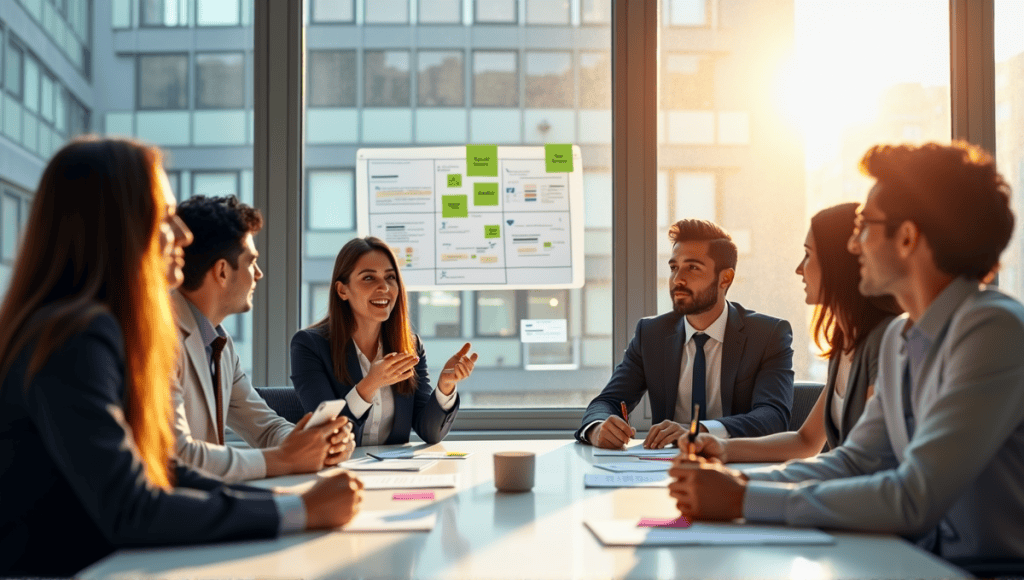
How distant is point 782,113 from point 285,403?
97.2 inches

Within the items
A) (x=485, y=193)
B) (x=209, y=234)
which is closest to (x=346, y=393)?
(x=209, y=234)

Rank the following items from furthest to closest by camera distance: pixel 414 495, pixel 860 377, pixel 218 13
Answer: pixel 218 13
pixel 860 377
pixel 414 495

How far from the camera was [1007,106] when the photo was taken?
3.66 meters

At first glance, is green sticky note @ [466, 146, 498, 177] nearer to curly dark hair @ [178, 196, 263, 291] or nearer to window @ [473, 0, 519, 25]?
window @ [473, 0, 519, 25]

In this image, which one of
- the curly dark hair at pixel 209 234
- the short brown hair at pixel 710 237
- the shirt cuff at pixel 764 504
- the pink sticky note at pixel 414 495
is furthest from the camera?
the short brown hair at pixel 710 237

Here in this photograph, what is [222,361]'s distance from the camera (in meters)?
2.33

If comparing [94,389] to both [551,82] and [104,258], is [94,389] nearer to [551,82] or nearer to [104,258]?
[104,258]

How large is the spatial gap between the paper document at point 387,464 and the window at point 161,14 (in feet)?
7.98

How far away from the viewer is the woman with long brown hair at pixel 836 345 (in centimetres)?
201

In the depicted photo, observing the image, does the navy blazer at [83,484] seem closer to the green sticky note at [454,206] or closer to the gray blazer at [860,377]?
the gray blazer at [860,377]

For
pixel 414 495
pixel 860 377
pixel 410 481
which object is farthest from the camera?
pixel 860 377

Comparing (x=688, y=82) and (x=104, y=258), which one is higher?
(x=688, y=82)

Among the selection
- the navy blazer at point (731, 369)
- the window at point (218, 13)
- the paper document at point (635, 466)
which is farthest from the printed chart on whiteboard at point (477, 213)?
the paper document at point (635, 466)

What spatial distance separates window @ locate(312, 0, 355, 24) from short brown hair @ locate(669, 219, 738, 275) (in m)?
1.75
